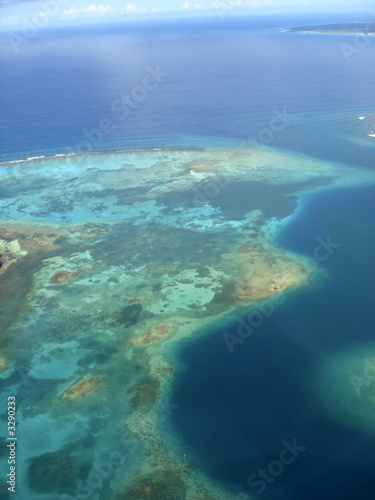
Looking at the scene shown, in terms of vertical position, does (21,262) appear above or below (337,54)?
below

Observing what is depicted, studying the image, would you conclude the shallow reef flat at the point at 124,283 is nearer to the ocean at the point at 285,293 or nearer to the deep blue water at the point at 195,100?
the ocean at the point at 285,293

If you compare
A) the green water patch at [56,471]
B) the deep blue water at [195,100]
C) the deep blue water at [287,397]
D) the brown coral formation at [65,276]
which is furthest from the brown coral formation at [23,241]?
the deep blue water at [195,100]

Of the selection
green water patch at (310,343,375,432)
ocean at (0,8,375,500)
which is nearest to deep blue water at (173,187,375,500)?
ocean at (0,8,375,500)

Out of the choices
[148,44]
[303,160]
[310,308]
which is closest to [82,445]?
[310,308]

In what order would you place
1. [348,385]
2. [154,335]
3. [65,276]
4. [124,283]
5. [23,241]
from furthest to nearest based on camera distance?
[23,241]
[65,276]
[124,283]
[154,335]
[348,385]

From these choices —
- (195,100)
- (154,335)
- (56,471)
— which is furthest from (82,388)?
(195,100)

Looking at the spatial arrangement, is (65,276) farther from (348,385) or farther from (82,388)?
(348,385)

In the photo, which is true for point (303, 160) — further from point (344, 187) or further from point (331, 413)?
point (331, 413)
